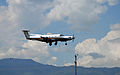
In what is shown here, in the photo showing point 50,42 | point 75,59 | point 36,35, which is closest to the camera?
point 75,59

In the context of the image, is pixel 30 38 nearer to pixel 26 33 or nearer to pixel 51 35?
pixel 26 33

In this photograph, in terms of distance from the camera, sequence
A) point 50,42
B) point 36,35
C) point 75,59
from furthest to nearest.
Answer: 1. point 36,35
2. point 50,42
3. point 75,59

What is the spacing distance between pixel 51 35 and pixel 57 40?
16.0 ft

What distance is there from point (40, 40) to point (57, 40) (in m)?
8.92

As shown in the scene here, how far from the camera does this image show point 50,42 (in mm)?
122188

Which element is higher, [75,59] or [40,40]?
[40,40]

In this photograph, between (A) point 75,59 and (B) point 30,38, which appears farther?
(B) point 30,38

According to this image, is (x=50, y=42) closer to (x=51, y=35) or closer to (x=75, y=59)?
(x=51, y=35)

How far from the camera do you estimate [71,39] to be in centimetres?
12662

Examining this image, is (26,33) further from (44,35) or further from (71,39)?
(71,39)

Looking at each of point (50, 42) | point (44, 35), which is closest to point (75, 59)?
point (50, 42)

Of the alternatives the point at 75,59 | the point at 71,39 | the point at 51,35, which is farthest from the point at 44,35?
the point at 75,59

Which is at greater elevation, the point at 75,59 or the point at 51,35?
the point at 51,35

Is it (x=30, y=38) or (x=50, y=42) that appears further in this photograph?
(x=30, y=38)
